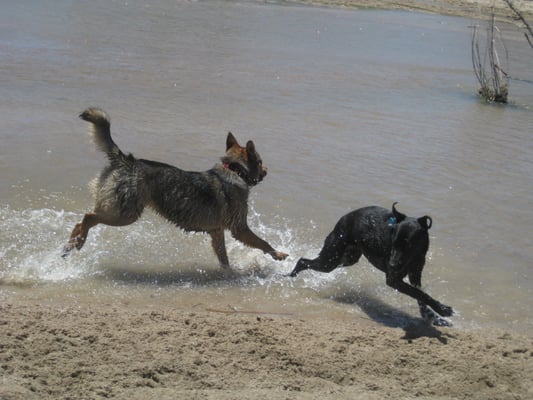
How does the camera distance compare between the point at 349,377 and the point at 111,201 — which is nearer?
the point at 349,377

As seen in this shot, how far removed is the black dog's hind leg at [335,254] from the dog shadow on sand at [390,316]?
299 millimetres

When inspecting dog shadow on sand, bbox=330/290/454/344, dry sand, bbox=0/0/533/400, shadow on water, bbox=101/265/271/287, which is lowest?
shadow on water, bbox=101/265/271/287

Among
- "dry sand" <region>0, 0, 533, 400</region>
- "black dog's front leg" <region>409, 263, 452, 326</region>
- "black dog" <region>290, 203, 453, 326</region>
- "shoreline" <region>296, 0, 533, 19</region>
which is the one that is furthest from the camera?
"shoreline" <region>296, 0, 533, 19</region>

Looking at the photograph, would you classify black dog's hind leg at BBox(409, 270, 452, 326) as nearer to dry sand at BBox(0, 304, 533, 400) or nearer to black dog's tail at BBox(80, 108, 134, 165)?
dry sand at BBox(0, 304, 533, 400)

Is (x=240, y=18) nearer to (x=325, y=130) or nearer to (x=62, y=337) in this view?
(x=325, y=130)

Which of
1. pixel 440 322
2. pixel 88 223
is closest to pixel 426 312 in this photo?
→ pixel 440 322

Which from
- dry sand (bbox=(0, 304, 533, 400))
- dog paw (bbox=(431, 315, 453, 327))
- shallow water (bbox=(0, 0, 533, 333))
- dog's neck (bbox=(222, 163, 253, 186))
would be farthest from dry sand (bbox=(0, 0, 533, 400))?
dog's neck (bbox=(222, 163, 253, 186))

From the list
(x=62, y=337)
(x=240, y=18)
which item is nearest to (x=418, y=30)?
(x=240, y=18)

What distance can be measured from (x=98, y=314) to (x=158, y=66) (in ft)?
38.7

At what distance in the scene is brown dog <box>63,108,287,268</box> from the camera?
6684 mm

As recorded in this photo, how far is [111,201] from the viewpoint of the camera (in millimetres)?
6656

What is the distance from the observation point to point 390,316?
6254 millimetres

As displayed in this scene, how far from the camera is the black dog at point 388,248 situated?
19.0 ft

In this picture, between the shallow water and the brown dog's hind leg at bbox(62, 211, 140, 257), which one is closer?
the shallow water
